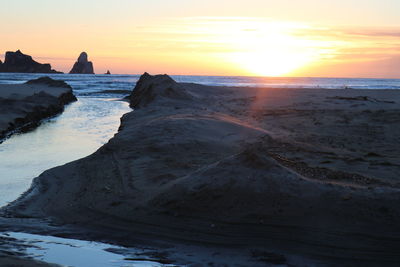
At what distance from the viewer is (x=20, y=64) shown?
398 ft

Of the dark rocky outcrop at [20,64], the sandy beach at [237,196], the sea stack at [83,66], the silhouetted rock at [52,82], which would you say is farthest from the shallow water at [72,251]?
the sea stack at [83,66]

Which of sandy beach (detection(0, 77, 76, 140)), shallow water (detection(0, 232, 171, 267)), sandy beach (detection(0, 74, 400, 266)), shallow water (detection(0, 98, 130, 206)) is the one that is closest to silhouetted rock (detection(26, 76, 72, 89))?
sandy beach (detection(0, 77, 76, 140))

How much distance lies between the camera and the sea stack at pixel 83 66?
438ft

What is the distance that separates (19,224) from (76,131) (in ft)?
28.6

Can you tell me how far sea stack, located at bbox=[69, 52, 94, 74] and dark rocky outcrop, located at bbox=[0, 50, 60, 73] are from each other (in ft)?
38.1

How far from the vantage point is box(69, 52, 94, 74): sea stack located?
13360cm

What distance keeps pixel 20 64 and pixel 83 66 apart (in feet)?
61.7

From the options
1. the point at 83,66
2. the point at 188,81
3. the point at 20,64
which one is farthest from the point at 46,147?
the point at 83,66

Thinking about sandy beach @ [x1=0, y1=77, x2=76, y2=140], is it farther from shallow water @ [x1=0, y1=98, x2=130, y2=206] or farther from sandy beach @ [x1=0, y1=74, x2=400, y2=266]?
sandy beach @ [x1=0, y1=74, x2=400, y2=266]

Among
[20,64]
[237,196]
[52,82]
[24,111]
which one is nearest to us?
[237,196]

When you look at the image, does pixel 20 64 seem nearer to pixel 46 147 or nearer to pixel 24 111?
pixel 24 111

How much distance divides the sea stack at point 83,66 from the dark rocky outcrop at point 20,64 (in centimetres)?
1163

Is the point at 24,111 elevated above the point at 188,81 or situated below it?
below

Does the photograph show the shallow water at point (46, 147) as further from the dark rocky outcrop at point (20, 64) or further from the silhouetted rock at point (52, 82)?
the dark rocky outcrop at point (20, 64)
